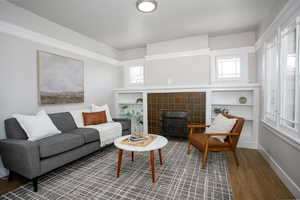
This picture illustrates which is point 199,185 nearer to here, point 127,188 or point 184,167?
point 184,167

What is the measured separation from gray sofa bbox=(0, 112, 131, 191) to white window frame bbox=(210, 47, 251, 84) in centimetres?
324

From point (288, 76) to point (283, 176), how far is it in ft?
4.43

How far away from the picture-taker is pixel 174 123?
12.5 feet

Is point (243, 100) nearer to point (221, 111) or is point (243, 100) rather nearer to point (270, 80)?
point (221, 111)

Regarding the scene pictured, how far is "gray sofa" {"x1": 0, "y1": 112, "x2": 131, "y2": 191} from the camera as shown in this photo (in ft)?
5.93

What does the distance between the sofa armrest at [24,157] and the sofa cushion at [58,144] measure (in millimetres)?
79

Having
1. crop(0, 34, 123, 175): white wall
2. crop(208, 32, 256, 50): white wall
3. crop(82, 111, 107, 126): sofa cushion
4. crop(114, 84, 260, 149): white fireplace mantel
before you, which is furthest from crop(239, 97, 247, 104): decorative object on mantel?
crop(0, 34, 123, 175): white wall

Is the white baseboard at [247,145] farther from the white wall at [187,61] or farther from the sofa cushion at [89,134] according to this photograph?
the sofa cushion at [89,134]

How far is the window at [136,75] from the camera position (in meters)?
4.70

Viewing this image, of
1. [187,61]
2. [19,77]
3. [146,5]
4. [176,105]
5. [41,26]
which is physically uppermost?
[146,5]

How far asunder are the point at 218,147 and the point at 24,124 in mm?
3029

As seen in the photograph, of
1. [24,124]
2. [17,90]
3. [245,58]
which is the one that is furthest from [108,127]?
[245,58]

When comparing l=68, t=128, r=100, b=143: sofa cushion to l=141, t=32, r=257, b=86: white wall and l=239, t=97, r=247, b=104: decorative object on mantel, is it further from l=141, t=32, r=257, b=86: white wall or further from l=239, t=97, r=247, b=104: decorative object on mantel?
l=239, t=97, r=247, b=104: decorative object on mantel

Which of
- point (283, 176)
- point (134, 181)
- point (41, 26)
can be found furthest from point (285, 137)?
point (41, 26)
